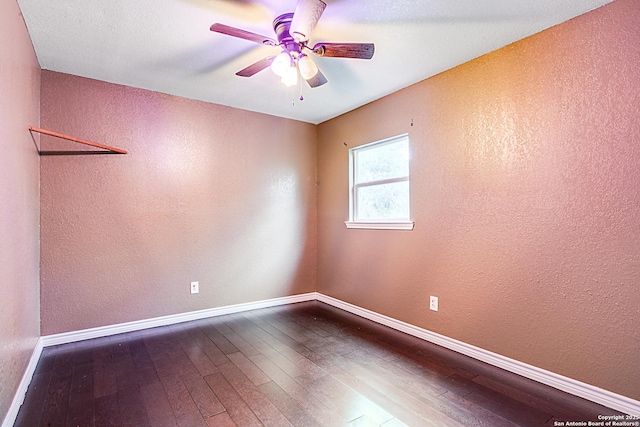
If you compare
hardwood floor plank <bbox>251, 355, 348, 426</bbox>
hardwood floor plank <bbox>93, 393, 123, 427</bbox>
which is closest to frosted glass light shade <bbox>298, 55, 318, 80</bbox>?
hardwood floor plank <bbox>251, 355, 348, 426</bbox>

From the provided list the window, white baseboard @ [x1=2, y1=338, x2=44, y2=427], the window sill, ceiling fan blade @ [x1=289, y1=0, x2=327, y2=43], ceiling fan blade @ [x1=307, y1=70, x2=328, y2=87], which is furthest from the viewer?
the window

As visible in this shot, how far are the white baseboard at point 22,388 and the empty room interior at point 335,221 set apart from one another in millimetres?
20

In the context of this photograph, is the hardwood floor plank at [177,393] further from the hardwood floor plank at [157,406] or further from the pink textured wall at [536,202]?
the pink textured wall at [536,202]

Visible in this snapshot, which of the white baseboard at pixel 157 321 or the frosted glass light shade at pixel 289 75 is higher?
the frosted glass light shade at pixel 289 75

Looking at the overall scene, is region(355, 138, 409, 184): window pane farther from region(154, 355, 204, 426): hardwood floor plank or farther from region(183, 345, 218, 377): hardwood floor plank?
region(154, 355, 204, 426): hardwood floor plank

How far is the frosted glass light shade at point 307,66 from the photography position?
1.93 meters

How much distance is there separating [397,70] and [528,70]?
3.06 ft

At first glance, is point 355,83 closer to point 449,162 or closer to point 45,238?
point 449,162

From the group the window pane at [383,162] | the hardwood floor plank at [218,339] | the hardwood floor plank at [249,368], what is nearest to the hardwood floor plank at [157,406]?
the hardwood floor plank at [249,368]

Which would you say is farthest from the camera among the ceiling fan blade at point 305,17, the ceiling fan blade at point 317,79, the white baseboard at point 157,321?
the white baseboard at point 157,321

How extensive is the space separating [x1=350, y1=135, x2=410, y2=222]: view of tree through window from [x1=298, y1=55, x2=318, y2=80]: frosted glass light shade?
1341 mm

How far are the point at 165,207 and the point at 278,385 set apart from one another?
2054 mm

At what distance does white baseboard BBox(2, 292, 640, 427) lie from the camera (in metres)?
1.78

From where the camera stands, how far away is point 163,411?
1759 mm
